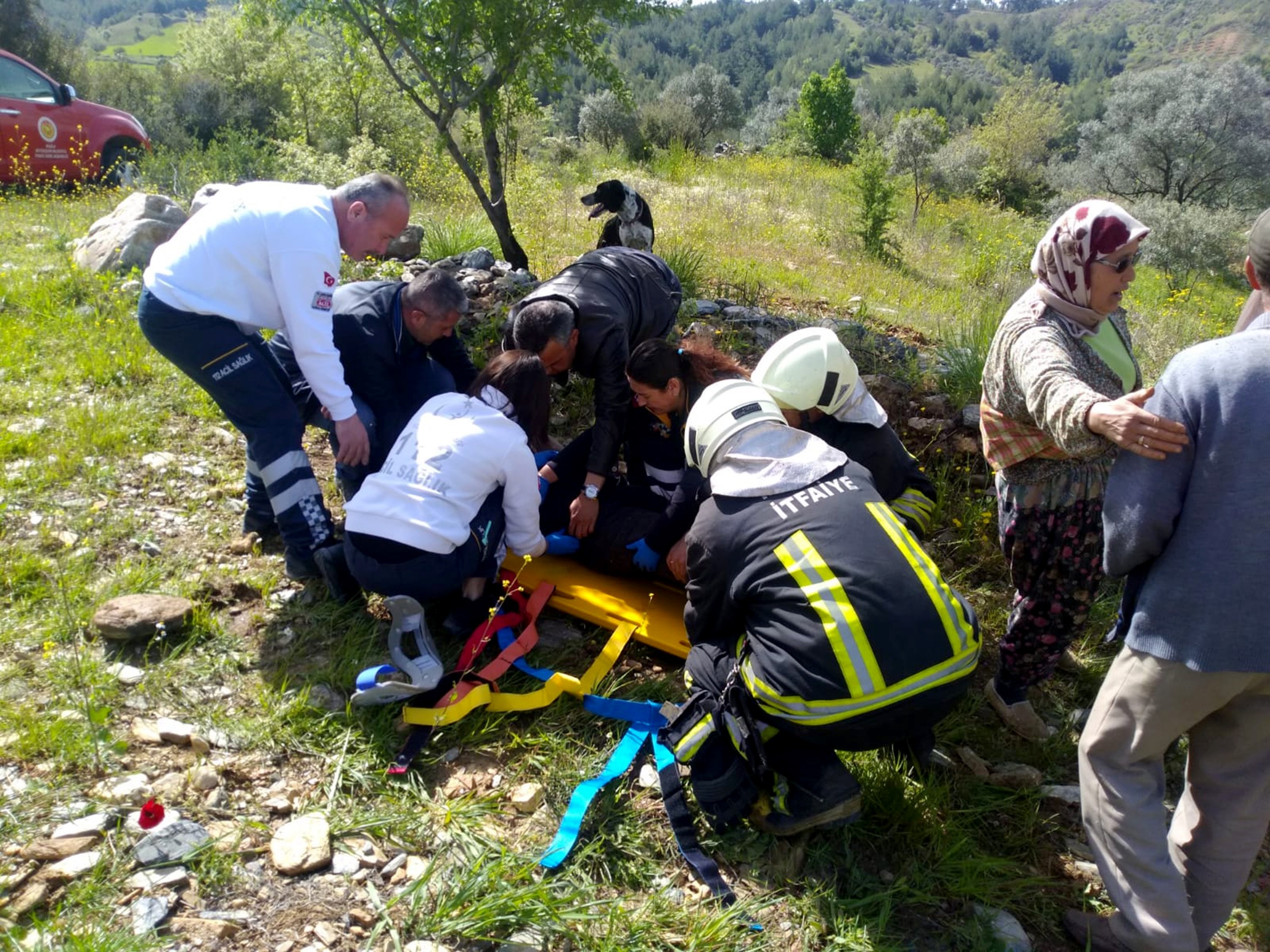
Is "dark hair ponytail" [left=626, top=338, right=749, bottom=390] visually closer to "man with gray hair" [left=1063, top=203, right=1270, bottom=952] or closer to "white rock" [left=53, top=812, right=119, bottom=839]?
"man with gray hair" [left=1063, top=203, right=1270, bottom=952]

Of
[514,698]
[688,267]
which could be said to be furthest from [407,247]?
[514,698]

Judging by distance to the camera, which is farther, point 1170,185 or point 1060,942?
point 1170,185

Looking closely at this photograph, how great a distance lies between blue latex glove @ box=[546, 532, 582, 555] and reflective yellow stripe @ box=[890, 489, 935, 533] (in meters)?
1.32

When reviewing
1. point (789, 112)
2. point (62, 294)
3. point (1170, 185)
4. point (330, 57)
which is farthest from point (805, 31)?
point (62, 294)

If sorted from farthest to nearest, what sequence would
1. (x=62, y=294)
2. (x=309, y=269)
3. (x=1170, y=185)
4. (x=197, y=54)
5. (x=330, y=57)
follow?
(x=1170, y=185) → (x=197, y=54) → (x=330, y=57) → (x=62, y=294) → (x=309, y=269)

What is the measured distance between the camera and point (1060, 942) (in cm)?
213

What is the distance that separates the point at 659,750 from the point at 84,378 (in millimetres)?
4331

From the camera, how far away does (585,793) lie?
2326 millimetres

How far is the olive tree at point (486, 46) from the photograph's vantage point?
590 centimetres

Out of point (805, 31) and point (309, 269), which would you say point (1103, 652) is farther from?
point (805, 31)

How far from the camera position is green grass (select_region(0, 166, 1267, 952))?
2.01 meters

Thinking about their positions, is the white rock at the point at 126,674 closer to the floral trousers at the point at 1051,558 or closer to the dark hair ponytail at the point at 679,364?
the dark hair ponytail at the point at 679,364

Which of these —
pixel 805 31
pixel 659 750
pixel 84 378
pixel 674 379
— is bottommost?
pixel 84 378

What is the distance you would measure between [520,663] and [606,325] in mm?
1504
